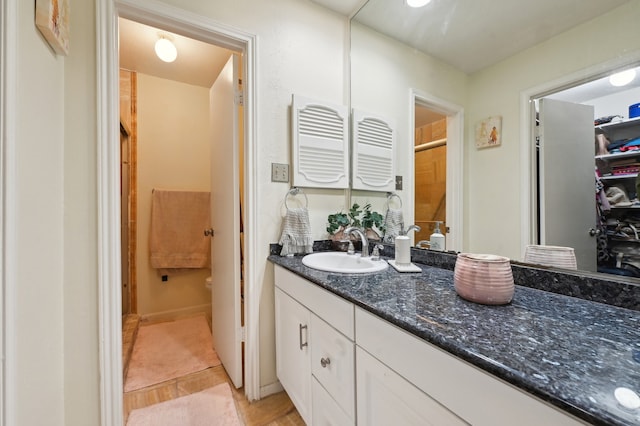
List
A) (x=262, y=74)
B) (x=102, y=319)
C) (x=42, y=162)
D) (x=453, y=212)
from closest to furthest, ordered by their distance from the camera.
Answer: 1. (x=42, y=162)
2. (x=102, y=319)
3. (x=453, y=212)
4. (x=262, y=74)

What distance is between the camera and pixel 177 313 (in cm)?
256

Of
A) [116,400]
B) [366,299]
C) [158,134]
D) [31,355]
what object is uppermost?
[158,134]

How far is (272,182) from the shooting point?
146 cm

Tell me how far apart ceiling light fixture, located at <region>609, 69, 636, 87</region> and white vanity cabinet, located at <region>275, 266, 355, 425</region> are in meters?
0.97

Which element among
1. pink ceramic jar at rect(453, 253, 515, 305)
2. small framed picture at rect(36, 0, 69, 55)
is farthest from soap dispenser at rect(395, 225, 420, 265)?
small framed picture at rect(36, 0, 69, 55)

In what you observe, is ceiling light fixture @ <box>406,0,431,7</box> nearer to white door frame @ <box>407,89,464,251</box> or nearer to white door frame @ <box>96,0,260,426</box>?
white door frame @ <box>407,89,464,251</box>

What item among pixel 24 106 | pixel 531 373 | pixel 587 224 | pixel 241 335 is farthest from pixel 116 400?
pixel 587 224

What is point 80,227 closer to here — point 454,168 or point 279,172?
point 279,172

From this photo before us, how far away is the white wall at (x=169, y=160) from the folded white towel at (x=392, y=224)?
189 centimetres

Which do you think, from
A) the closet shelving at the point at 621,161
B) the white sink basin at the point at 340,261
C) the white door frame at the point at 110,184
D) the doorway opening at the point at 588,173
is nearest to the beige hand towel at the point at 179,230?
the white door frame at the point at 110,184

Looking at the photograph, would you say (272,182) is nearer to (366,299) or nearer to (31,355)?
(366,299)

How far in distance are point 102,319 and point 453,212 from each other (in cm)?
160

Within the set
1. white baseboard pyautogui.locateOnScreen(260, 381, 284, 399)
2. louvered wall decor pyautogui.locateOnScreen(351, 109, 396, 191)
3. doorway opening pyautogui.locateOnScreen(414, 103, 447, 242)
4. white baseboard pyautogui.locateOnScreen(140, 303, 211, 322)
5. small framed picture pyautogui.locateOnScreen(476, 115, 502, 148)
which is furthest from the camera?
white baseboard pyautogui.locateOnScreen(140, 303, 211, 322)

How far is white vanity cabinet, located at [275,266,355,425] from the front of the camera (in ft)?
2.74
